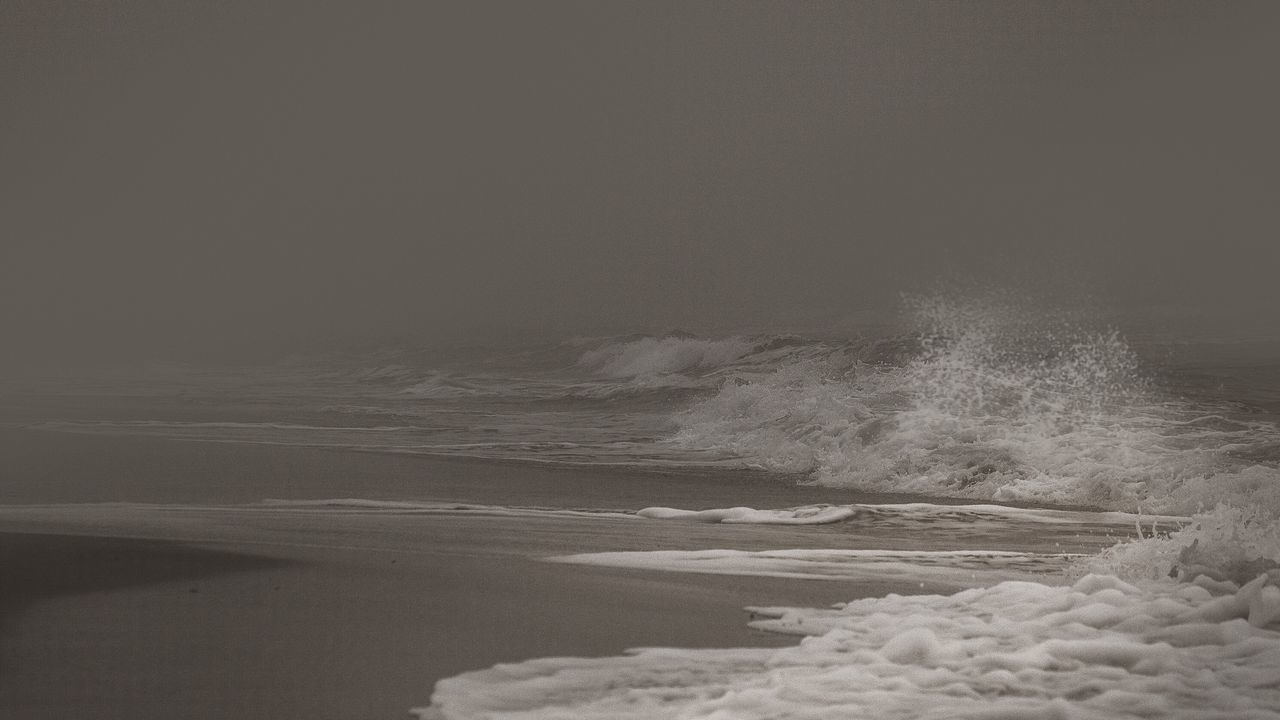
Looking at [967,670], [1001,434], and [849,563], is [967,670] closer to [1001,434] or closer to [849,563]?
[849,563]

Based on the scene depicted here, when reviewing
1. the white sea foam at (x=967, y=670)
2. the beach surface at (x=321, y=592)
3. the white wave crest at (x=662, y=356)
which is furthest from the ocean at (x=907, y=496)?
the white wave crest at (x=662, y=356)

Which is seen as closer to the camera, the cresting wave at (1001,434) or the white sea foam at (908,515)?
the white sea foam at (908,515)

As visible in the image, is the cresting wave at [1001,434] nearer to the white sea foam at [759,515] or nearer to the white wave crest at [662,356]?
the white sea foam at [759,515]

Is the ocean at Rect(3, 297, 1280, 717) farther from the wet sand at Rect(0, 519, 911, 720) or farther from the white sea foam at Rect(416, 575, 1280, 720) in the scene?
the wet sand at Rect(0, 519, 911, 720)

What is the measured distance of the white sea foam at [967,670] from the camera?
11.7ft

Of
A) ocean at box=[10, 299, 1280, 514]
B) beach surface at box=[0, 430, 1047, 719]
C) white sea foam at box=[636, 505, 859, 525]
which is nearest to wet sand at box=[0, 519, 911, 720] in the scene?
beach surface at box=[0, 430, 1047, 719]

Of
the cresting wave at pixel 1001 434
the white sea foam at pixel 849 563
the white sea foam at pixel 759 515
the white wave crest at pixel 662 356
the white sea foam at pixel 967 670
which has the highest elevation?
the white wave crest at pixel 662 356

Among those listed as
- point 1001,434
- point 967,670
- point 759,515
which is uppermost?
point 1001,434

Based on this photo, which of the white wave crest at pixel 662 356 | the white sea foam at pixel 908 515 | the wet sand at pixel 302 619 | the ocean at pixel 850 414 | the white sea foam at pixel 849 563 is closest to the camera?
the wet sand at pixel 302 619

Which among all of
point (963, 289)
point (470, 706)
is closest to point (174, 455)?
point (470, 706)

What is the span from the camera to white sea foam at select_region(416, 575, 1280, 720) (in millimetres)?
3557

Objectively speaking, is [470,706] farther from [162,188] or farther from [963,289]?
[162,188]

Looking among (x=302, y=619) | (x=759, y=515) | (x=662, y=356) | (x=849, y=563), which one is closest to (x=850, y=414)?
(x=759, y=515)

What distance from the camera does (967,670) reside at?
154 inches
